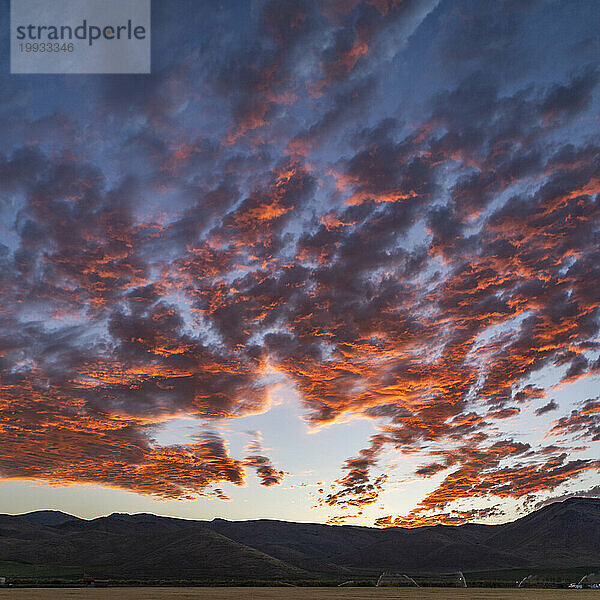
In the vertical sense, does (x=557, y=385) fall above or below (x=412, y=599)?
above

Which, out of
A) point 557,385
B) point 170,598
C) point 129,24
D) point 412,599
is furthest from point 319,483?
point 129,24

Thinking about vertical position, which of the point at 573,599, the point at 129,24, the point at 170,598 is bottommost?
the point at 573,599

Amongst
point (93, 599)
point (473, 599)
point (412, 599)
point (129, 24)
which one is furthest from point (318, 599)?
point (129, 24)

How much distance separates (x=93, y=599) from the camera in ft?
296

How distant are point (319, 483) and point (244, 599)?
34.4 m

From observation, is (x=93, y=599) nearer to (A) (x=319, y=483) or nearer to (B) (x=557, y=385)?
(A) (x=319, y=483)

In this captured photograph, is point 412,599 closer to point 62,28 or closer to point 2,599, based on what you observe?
point 2,599

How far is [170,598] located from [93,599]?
12915mm

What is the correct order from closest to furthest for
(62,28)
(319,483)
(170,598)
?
(62,28), (170,598), (319,483)

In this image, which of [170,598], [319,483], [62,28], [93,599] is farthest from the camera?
[319,483]

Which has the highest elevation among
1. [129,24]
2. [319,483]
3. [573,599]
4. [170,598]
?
[129,24]

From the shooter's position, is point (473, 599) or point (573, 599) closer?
point (473, 599)

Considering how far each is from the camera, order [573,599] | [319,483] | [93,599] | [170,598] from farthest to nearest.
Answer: [319,483]
[573,599]
[93,599]
[170,598]

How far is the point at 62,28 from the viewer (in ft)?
153
